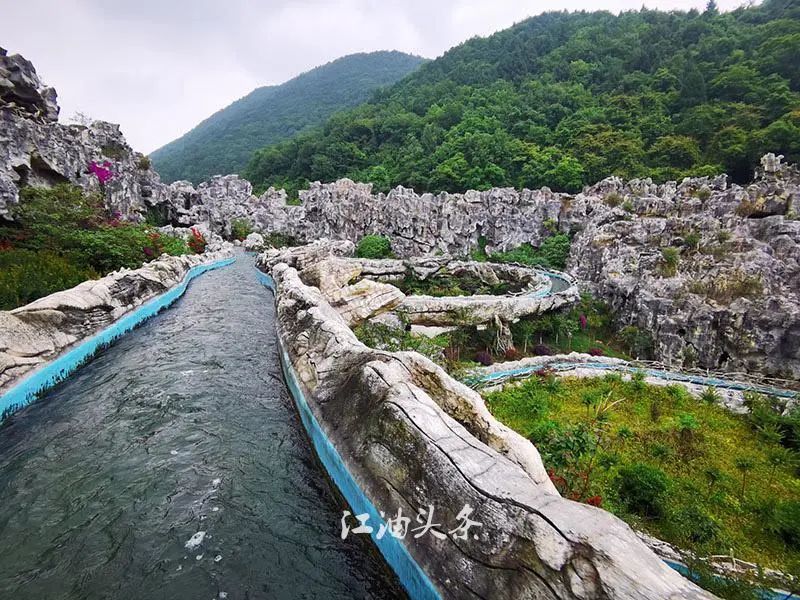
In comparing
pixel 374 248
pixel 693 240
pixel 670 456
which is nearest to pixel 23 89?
pixel 374 248

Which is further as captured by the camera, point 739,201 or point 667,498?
point 739,201

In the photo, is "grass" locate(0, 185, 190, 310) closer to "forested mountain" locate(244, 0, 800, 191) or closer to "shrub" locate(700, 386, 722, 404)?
"shrub" locate(700, 386, 722, 404)

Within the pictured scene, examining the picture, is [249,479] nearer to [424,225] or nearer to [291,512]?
[291,512]

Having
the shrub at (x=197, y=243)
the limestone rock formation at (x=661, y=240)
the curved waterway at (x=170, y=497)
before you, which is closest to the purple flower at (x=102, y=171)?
the shrub at (x=197, y=243)

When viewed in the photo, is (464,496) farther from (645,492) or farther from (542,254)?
(542,254)

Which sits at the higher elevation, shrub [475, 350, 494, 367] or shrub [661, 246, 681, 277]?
shrub [661, 246, 681, 277]

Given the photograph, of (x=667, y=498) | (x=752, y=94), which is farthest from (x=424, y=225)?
(x=752, y=94)

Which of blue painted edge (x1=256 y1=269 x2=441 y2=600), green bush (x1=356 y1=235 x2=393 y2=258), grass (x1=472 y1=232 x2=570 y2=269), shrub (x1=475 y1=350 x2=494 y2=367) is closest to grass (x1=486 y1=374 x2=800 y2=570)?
blue painted edge (x1=256 y1=269 x2=441 y2=600)
